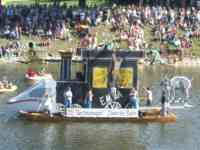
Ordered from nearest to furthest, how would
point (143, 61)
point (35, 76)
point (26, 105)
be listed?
1. point (26, 105)
2. point (35, 76)
3. point (143, 61)

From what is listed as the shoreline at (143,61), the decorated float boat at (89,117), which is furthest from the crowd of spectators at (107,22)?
the decorated float boat at (89,117)

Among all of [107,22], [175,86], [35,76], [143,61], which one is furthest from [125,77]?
[107,22]

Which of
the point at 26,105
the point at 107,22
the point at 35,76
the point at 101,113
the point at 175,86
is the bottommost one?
the point at 101,113

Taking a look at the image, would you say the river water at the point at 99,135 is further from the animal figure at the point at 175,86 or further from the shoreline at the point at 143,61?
the shoreline at the point at 143,61

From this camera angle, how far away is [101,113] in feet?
147

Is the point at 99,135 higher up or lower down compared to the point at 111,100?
lower down

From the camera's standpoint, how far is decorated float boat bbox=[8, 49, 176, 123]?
44781 millimetres

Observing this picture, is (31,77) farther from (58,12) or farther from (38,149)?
(38,149)

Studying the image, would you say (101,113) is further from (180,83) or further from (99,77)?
(180,83)

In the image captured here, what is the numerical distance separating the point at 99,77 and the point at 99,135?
13.8ft

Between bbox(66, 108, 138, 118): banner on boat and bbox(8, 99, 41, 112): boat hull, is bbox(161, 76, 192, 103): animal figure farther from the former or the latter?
bbox(8, 99, 41, 112): boat hull

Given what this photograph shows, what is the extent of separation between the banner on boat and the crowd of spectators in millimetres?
28244

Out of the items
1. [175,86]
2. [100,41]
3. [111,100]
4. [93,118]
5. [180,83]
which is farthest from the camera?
[100,41]

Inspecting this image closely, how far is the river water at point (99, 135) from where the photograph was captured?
39.6 metres
